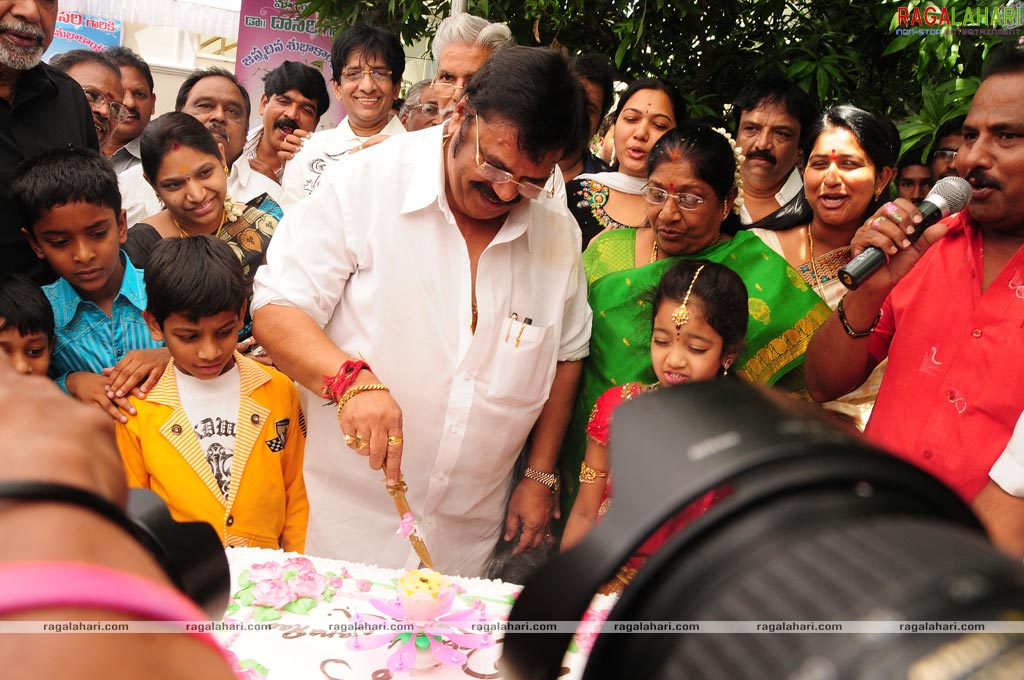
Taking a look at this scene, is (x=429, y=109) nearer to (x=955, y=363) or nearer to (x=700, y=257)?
(x=700, y=257)

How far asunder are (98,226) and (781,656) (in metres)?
2.41

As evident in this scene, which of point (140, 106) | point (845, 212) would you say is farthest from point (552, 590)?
point (140, 106)

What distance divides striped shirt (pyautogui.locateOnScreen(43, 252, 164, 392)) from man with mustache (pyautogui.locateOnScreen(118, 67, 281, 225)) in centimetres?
130

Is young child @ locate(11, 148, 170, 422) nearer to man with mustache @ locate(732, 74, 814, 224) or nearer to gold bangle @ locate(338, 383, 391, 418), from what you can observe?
gold bangle @ locate(338, 383, 391, 418)

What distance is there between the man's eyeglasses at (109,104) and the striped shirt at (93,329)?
5.49 ft

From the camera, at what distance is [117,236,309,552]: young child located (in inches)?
85.0

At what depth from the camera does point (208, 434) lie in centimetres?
222

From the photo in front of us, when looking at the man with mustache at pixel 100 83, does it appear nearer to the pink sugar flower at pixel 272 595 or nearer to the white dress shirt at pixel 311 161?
the white dress shirt at pixel 311 161

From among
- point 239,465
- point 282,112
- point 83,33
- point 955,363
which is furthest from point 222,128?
point 83,33

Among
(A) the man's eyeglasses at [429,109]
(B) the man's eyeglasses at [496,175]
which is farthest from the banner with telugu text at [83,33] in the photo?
→ (B) the man's eyeglasses at [496,175]

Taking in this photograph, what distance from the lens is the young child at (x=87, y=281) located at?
7.25 ft

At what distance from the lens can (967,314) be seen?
1.83 metres

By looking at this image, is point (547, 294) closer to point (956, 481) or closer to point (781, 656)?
point (956, 481)

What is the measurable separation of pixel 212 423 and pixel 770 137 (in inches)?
93.3
